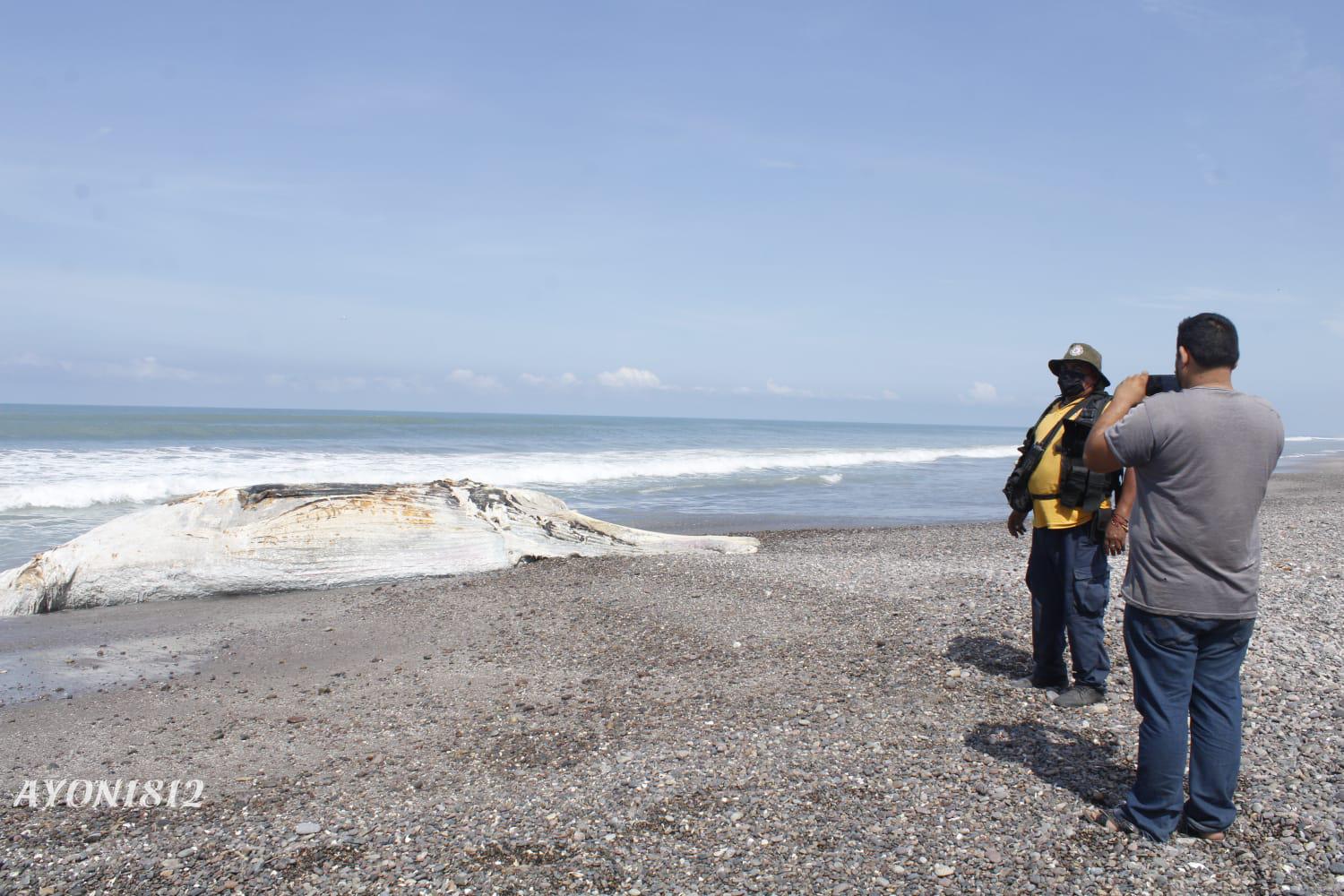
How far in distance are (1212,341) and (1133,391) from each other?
1.29 ft

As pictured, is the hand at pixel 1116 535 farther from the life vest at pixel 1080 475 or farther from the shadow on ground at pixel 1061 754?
the shadow on ground at pixel 1061 754

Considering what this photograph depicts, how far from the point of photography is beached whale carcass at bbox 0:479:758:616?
9.22 metres

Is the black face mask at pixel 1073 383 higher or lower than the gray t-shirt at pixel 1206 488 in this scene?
higher

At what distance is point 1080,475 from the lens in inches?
192

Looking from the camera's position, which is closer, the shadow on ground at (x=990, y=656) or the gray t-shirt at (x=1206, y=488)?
the gray t-shirt at (x=1206, y=488)

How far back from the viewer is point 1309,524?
1398 cm

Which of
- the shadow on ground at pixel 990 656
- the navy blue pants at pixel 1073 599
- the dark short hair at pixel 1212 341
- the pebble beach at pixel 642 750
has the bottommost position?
the pebble beach at pixel 642 750

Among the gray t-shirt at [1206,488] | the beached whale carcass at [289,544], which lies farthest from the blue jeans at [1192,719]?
the beached whale carcass at [289,544]

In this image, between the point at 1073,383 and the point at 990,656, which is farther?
the point at 990,656

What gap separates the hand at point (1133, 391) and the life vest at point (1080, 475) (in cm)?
103

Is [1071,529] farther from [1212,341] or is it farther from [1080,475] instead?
[1212,341]

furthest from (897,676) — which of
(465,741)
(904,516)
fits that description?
(904,516)

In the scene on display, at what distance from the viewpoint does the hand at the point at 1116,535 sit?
15.3 ft

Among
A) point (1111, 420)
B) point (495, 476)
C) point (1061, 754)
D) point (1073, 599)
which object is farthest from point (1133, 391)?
point (495, 476)
